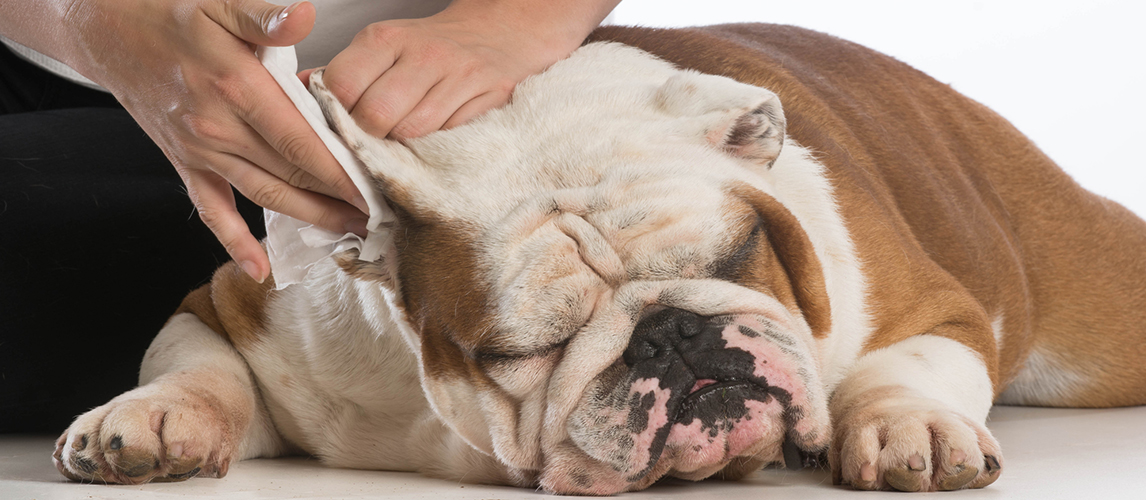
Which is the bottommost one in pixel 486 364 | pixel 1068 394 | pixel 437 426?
pixel 1068 394

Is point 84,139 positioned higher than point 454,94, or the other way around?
point 454,94

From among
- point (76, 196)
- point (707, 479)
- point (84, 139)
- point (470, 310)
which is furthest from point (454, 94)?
point (84, 139)

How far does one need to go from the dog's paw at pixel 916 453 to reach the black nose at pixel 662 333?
36cm

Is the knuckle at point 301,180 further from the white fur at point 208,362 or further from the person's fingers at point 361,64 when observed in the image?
the white fur at point 208,362

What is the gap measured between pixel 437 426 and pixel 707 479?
0.56 m

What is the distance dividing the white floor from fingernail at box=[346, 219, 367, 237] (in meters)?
0.46

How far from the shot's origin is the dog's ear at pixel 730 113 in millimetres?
1841

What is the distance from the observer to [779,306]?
1715mm

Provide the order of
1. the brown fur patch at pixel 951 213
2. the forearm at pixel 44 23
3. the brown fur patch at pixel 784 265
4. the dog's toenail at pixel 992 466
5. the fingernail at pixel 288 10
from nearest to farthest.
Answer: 1. the fingernail at pixel 288 10
2. the dog's toenail at pixel 992 466
3. the brown fur patch at pixel 784 265
4. the forearm at pixel 44 23
5. the brown fur patch at pixel 951 213

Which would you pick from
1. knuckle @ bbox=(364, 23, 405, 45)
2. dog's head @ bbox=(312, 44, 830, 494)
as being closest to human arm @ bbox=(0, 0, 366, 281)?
dog's head @ bbox=(312, 44, 830, 494)

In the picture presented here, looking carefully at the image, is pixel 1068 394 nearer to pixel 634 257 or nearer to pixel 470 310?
pixel 634 257

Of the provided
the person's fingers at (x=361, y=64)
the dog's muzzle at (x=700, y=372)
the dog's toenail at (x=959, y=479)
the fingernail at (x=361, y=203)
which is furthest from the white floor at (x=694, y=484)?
the person's fingers at (x=361, y=64)

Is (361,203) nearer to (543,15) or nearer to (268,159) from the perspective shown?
(268,159)

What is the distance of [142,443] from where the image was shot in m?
1.77
